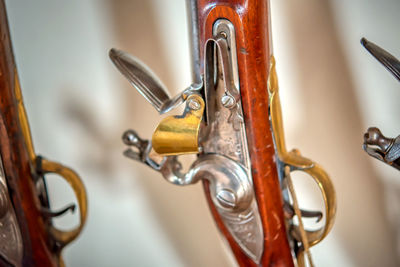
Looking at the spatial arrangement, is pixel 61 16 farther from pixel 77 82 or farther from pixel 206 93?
pixel 206 93

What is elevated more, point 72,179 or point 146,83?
point 146,83

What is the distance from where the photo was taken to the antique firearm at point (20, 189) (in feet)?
2.47

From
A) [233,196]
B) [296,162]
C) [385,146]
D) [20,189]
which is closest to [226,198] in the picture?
[233,196]

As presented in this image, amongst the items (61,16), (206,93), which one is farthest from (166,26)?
(206,93)

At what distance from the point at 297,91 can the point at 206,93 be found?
0.94 feet

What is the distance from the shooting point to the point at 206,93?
67 centimetres

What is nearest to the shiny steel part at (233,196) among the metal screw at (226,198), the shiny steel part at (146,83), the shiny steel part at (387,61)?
the metal screw at (226,198)

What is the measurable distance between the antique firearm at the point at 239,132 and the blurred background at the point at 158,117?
0.22m

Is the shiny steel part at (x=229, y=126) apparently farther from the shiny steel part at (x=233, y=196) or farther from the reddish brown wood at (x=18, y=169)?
the reddish brown wood at (x=18, y=169)

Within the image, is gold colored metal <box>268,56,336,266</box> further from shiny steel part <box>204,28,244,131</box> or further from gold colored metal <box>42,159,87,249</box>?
gold colored metal <box>42,159,87,249</box>

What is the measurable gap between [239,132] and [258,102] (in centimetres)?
5

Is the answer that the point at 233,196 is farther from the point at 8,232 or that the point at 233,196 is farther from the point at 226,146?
the point at 8,232

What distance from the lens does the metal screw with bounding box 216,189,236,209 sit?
26.7 inches

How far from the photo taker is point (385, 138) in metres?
0.60
